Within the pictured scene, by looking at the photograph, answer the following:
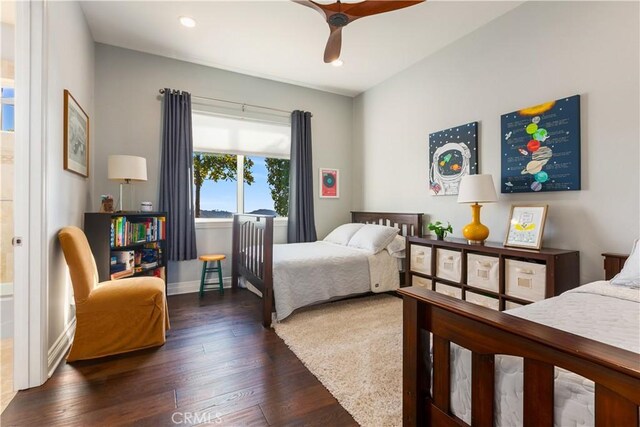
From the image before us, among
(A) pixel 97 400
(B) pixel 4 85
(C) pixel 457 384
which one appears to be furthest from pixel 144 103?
(C) pixel 457 384

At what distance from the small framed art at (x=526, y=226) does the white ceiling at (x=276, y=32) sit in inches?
70.5

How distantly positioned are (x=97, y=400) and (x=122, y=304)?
64 centimetres

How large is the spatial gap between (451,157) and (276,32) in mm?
2239

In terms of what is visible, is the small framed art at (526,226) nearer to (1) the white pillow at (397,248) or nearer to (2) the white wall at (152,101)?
(1) the white pillow at (397,248)

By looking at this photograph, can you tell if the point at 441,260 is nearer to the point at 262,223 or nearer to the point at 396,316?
the point at 396,316

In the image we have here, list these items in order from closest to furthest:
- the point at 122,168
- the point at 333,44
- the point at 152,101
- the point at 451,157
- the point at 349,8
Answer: the point at 349,8 → the point at 333,44 → the point at 122,168 → the point at 451,157 → the point at 152,101

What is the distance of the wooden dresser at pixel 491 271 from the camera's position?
2.16 meters

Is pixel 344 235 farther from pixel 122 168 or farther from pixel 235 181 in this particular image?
pixel 122 168

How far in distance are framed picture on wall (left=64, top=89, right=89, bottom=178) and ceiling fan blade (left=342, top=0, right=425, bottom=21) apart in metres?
2.19

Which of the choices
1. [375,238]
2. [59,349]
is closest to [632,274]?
[375,238]

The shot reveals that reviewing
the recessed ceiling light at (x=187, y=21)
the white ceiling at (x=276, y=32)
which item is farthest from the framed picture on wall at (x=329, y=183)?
the recessed ceiling light at (x=187, y=21)

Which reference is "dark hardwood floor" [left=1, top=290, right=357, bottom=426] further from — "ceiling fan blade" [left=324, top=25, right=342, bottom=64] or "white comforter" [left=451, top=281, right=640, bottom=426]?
"ceiling fan blade" [left=324, top=25, right=342, bottom=64]

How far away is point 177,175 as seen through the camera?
140 inches

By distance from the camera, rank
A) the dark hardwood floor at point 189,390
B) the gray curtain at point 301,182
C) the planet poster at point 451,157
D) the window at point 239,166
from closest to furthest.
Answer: the dark hardwood floor at point 189,390 → the planet poster at point 451,157 → the window at point 239,166 → the gray curtain at point 301,182
